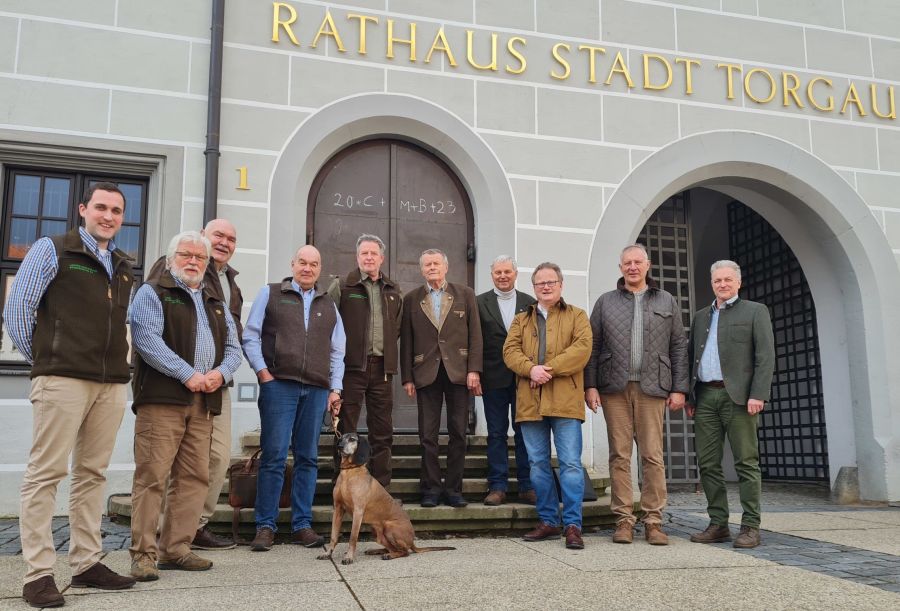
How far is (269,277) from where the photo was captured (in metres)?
7.09

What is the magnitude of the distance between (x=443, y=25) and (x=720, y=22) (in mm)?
3089

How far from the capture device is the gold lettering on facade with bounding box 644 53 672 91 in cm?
830

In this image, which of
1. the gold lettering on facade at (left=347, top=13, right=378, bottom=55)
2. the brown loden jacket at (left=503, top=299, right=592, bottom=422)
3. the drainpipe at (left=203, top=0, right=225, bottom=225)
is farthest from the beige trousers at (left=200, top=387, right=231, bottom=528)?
the gold lettering on facade at (left=347, top=13, right=378, bottom=55)

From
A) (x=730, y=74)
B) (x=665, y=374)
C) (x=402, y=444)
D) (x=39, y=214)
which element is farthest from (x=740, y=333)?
(x=39, y=214)

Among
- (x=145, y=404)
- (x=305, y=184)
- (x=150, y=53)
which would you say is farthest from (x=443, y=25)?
(x=145, y=404)

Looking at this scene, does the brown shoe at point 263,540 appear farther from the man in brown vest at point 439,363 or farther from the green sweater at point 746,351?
the green sweater at point 746,351

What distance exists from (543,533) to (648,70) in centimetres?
515

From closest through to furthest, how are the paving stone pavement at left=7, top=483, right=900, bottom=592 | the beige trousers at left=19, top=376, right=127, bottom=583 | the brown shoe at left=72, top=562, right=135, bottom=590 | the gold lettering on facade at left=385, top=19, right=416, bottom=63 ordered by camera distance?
the beige trousers at left=19, top=376, right=127, bottom=583 → the brown shoe at left=72, top=562, right=135, bottom=590 → the paving stone pavement at left=7, top=483, right=900, bottom=592 → the gold lettering on facade at left=385, top=19, right=416, bottom=63

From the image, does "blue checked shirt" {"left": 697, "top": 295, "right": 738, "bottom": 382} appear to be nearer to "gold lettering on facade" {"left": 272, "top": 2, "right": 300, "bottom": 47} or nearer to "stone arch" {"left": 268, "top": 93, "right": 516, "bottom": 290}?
"stone arch" {"left": 268, "top": 93, "right": 516, "bottom": 290}

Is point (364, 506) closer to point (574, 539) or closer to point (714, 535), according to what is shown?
point (574, 539)

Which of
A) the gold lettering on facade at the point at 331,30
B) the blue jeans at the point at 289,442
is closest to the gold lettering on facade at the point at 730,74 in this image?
the gold lettering on facade at the point at 331,30

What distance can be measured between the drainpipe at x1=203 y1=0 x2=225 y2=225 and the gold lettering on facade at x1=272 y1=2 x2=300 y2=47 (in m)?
0.46

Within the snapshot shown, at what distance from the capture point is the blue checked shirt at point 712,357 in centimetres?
569

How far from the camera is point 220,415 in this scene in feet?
15.9
